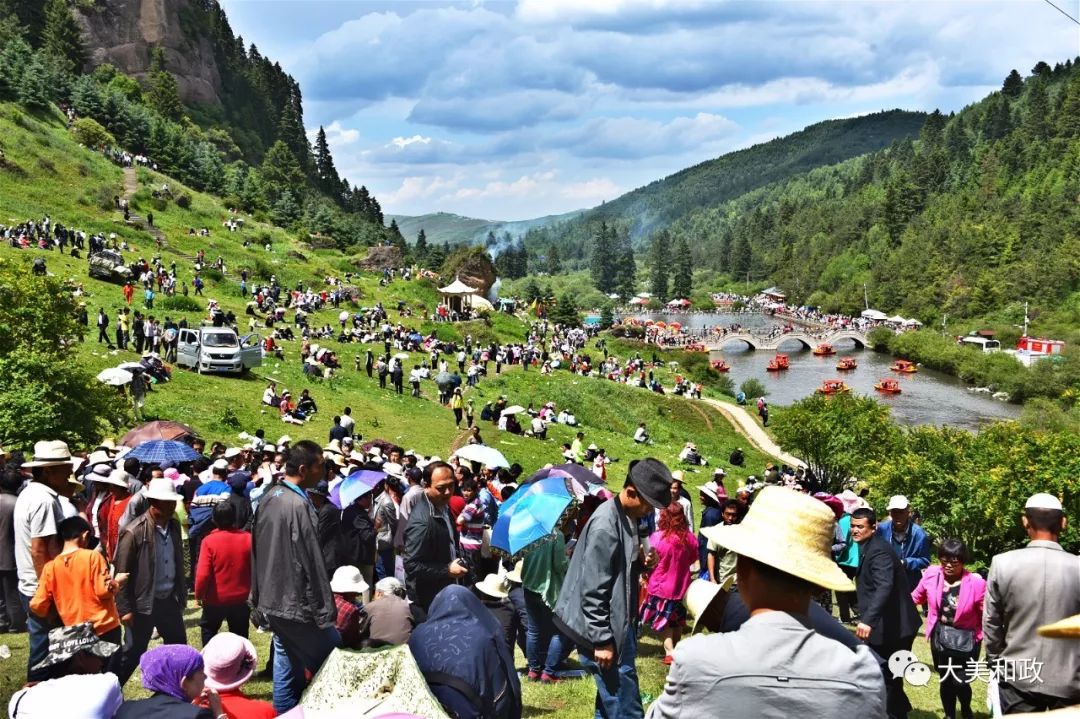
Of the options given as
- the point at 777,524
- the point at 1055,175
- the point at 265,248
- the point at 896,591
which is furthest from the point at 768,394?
the point at 1055,175

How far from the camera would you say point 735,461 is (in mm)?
32969

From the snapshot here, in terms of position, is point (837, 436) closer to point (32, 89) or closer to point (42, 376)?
point (42, 376)

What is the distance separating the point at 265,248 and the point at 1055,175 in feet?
402

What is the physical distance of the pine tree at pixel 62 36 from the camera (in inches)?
3408

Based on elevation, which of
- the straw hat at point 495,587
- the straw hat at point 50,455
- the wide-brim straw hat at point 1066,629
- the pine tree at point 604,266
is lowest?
the straw hat at point 495,587

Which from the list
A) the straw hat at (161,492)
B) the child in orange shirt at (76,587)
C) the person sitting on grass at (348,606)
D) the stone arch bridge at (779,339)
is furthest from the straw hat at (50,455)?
the stone arch bridge at (779,339)

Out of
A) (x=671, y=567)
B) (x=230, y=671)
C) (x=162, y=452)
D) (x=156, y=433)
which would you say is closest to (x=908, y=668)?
(x=671, y=567)

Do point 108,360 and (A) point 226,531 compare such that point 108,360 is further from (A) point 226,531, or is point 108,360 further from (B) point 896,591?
(B) point 896,591

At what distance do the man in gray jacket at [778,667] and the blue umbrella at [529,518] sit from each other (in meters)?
4.42

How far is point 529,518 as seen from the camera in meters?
7.76

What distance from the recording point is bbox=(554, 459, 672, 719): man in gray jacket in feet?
17.1

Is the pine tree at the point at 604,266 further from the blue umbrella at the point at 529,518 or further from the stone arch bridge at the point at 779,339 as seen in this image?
the blue umbrella at the point at 529,518

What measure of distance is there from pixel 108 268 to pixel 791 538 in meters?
40.1

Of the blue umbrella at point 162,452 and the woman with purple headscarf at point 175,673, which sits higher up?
the woman with purple headscarf at point 175,673
